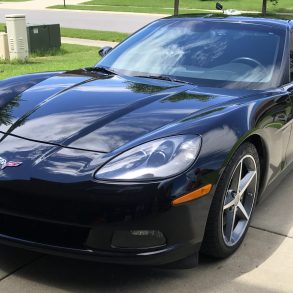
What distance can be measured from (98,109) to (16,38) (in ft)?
29.2

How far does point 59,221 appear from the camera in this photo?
8.07 ft

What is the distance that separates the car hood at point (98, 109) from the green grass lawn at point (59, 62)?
541cm

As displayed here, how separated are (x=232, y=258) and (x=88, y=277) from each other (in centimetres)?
89

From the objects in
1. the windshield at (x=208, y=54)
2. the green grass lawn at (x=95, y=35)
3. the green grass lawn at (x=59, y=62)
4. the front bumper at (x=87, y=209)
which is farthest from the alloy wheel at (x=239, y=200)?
the green grass lawn at (x=95, y=35)

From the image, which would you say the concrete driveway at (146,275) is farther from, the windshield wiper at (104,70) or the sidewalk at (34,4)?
the sidewalk at (34,4)

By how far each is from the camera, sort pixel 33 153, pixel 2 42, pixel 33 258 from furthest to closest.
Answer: pixel 2 42 < pixel 33 258 < pixel 33 153

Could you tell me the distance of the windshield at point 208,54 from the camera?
12.4 feet

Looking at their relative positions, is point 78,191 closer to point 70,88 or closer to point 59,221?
point 59,221

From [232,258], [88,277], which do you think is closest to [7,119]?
[88,277]

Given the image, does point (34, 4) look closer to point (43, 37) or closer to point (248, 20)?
point (43, 37)

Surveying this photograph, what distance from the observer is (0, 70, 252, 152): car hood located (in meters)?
2.77

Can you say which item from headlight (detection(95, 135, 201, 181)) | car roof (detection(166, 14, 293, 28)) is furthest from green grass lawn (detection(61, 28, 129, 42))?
headlight (detection(95, 135, 201, 181))

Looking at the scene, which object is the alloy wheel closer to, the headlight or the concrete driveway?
the concrete driveway

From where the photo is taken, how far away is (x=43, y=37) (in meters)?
13.1
